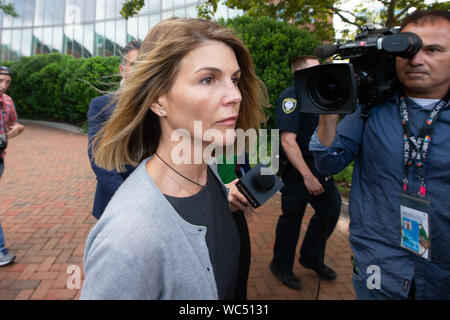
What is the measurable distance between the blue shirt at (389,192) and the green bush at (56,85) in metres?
11.8

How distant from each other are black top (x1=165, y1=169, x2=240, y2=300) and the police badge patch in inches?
56.6

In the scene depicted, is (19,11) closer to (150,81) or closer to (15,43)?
(15,43)

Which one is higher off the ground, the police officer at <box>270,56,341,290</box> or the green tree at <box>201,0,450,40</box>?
the green tree at <box>201,0,450,40</box>

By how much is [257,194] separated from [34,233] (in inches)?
152

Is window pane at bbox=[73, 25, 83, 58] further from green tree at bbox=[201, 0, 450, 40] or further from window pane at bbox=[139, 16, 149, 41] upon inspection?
green tree at bbox=[201, 0, 450, 40]

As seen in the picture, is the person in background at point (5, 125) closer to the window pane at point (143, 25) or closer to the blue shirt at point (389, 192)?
the blue shirt at point (389, 192)

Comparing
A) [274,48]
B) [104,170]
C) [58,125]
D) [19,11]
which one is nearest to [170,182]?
[104,170]

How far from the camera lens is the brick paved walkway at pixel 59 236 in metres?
2.90

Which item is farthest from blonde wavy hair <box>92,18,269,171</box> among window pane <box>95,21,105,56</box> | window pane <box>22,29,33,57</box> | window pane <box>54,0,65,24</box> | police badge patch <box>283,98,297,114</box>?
window pane <box>22,29,33,57</box>

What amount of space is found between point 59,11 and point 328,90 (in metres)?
30.3

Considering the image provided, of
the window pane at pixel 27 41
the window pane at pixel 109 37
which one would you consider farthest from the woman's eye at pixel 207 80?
the window pane at pixel 27 41

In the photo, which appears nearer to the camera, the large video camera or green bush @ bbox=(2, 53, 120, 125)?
the large video camera

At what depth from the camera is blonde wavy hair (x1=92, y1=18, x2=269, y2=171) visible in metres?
1.13

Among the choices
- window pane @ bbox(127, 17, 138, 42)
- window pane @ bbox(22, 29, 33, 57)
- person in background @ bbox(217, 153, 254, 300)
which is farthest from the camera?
window pane @ bbox(22, 29, 33, 57)
